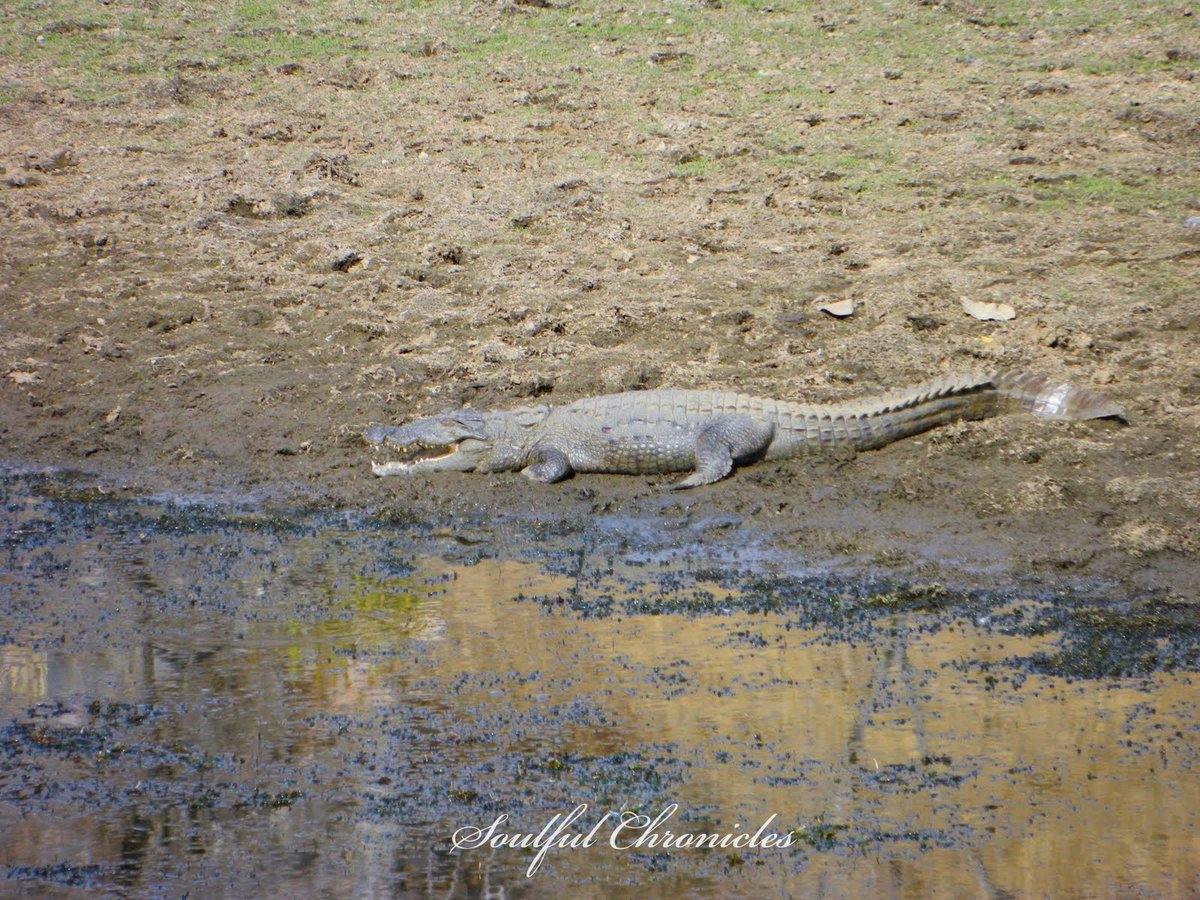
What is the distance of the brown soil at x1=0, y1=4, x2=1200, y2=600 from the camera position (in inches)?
288

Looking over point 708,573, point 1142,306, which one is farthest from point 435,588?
point 1142,306

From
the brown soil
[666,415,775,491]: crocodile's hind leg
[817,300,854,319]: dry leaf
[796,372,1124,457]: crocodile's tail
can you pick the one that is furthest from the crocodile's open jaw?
[817,300,854,319]: dry leaf

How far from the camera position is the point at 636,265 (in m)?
9.51

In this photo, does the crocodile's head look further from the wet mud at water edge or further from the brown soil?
the wet mud at water edge

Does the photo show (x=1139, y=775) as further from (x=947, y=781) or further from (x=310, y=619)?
(x=310, y=619)

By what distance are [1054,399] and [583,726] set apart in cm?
417

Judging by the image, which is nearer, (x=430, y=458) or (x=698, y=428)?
(x=698, y=428)

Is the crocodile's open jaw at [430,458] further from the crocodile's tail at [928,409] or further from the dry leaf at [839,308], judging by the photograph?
the dry leaf at [839,308]

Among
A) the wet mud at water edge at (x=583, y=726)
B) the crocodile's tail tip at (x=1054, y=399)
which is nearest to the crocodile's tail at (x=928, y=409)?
the crocodile's tail tip at (x=1054, y=399)

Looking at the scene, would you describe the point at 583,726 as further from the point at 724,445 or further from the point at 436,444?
the point at 436,444

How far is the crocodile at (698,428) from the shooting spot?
7.56m

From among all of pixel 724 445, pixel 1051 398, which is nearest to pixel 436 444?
pixel 724 445

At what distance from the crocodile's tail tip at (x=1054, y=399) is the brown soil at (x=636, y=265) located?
118 mm

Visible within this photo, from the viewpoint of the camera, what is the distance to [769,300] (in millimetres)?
9016
